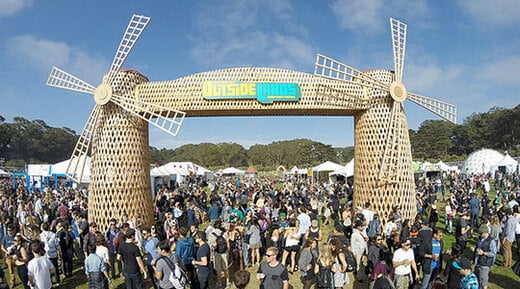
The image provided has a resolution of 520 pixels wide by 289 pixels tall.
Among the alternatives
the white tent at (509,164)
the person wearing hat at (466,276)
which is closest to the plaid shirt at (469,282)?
the person wearing hat at (466,276)

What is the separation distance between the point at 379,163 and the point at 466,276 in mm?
7998

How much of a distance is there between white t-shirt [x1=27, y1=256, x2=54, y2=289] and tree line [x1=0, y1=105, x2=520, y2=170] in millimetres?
69305

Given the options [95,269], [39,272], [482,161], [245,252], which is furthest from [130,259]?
[482,161]

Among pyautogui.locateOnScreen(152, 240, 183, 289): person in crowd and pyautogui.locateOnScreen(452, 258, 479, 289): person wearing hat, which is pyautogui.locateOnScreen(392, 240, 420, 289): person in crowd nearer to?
pyautogui.locateOnScreen(452, 258, 479, 289): person wearing hat

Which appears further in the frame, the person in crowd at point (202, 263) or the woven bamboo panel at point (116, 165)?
the woven bamboo panel at point (116, 165)

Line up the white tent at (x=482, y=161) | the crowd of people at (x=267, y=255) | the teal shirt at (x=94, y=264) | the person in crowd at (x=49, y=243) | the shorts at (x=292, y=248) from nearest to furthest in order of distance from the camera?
the crowd of people at (x=267, y=255) < the teal shirt at (x=94, y=264) < the person in crowd at (x=49, y=243) < the shorts at (x=292, y=248) < the white tent at (x=482, y=161)

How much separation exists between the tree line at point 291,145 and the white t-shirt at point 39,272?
6930 centimetres

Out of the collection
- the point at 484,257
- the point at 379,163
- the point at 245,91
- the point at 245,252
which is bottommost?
the point at 245,252

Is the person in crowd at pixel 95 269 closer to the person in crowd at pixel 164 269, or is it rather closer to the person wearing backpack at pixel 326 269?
the person in crowd at pixel 164 269

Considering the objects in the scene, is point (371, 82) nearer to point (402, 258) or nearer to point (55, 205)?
point (402, 258)

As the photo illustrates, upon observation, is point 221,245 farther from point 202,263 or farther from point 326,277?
point 326,277

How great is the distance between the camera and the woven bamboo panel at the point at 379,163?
1230cm

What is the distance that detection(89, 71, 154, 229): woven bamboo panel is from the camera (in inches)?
468

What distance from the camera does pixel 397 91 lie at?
12391 millimetres
